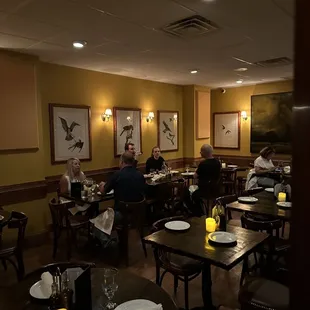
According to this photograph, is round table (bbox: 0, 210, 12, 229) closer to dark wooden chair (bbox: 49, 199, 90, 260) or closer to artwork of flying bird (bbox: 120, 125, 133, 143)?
dark wooden chair (bbox: 49, 199, 90, 260)

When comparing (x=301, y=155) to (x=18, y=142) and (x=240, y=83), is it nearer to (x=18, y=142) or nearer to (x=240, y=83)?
(x=18, y=142)

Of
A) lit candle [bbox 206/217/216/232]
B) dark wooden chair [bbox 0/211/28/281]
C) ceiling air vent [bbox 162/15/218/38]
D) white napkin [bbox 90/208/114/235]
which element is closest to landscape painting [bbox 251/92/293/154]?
ceiling air vent [bbox 162/15/218/38]

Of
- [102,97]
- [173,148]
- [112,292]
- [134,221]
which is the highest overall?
[102,97]

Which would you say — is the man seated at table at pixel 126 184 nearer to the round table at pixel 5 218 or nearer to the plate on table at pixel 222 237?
the round table at pixel 5 218

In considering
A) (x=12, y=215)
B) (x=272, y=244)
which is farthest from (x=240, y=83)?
(x=12, y=215)

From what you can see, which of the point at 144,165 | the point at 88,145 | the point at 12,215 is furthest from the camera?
the point at 144,165

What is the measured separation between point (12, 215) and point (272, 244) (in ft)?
8.86

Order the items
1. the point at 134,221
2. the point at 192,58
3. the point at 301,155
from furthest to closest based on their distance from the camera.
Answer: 1. the point at 192,58
2. the point at 134,221
3. the point at 301,155

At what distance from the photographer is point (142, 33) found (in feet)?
11.0

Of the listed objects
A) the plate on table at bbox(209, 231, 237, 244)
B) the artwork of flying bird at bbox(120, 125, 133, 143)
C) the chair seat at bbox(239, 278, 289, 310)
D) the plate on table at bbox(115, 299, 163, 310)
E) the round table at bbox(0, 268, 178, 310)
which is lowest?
the chair seat at bbox(239, 278, 289, 310)

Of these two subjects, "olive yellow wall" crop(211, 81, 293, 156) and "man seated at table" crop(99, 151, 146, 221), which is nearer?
"man seated at table" crop(99, 151, 146, 221)

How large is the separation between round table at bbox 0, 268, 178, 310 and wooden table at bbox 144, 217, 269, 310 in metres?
0.52

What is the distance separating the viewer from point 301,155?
1.75 ft

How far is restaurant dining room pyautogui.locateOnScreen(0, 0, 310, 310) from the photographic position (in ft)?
5.08
